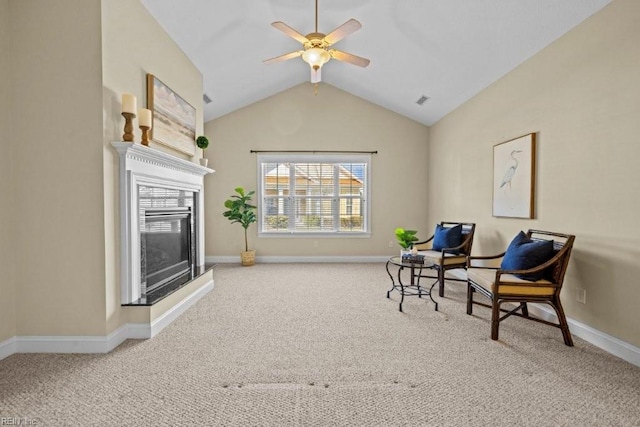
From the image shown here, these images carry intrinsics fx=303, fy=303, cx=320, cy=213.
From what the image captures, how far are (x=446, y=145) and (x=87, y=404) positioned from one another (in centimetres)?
570

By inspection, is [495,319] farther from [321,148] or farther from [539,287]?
[321,148]

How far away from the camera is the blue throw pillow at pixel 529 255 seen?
2.70 meters

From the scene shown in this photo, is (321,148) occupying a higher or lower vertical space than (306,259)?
higher

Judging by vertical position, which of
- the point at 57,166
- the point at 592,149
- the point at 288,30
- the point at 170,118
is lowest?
the point at 57,166

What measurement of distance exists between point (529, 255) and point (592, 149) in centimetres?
104

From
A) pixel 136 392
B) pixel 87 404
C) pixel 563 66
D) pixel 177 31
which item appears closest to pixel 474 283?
pixel 563 66

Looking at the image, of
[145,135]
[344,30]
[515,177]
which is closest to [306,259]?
[515,177]

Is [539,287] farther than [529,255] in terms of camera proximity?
No

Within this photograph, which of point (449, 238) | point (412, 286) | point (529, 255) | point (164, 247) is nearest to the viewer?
point (529, 255)

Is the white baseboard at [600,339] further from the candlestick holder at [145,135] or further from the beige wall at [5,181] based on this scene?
the beige wall at [5,181]

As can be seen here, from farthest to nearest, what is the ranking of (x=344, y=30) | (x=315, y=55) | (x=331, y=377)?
(x=315, y=55)
(x=344, y=30)
(x=331, y=377)

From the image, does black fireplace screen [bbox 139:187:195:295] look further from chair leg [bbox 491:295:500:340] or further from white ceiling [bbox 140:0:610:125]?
chair leg [bbox 491:295:500:340]

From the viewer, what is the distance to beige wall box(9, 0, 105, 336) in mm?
2334

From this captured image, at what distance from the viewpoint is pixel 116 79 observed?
254cm
